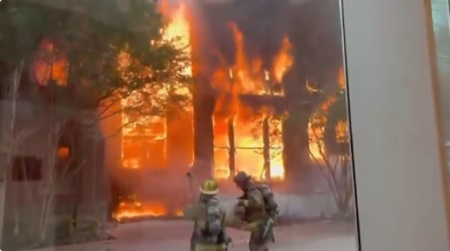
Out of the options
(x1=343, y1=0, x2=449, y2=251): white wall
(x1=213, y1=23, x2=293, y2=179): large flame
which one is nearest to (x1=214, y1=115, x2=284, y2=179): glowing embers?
(x1=213, y1=23, x2=293, y2=179): large flame

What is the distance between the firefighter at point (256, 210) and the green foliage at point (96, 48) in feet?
0.48

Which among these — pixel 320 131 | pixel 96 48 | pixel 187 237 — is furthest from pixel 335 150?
pixel 96 48

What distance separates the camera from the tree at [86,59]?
642mm

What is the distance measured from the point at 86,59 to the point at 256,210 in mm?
304

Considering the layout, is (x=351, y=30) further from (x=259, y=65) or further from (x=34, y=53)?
(x=34, y=53)

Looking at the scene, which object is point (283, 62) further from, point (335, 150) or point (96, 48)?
point (96, 48)

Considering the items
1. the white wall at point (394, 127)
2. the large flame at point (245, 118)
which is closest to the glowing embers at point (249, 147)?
the large flame at point (245, 118)

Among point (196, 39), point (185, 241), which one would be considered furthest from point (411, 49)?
point (185, 241)

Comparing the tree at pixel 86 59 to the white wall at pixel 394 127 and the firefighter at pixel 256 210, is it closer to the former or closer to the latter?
the firefighter at pixel 256 210

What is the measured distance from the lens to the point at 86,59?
66 cm

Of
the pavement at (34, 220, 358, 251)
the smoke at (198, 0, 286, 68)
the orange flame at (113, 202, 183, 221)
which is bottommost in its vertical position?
the pavement at (34, 220, 358, 251)

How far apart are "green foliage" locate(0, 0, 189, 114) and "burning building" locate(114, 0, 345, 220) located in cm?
2

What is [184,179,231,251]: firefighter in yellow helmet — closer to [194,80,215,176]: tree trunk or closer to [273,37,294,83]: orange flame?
[194,80,215,176]: tree trunk

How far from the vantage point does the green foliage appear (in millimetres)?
648
